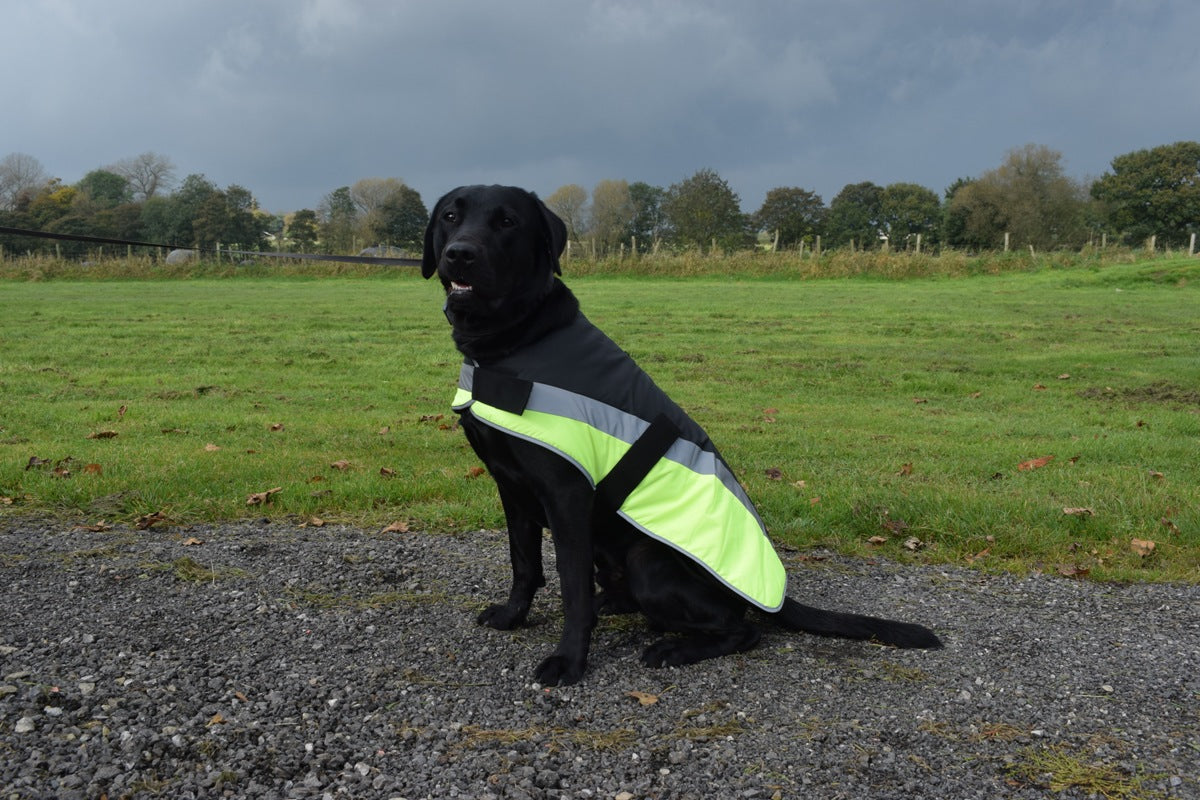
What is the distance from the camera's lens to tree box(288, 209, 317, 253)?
63.5 meters

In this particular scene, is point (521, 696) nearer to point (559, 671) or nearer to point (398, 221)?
point (559, 671)

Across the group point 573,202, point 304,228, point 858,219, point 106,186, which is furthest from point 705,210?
point 106,186

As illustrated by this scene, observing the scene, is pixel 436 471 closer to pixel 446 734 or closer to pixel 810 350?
pixel 446 734

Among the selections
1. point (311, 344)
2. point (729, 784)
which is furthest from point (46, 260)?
point (729, 784)

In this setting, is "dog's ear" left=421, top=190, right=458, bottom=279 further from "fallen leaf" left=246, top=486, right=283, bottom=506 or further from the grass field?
"fallen leaf" left=246, top=486, right=283, bottom=506

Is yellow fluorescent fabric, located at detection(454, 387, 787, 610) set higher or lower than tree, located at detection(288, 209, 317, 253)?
lower

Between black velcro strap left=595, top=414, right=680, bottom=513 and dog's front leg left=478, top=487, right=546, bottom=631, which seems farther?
dog's front leg left=478, top=487, right=546, bottom=631

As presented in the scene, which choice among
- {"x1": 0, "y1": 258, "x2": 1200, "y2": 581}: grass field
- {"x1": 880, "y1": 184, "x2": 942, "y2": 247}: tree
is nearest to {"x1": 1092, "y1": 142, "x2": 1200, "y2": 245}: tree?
{"x1": 880, "y1": 184, "x2": 942, "y2": 247}: tree

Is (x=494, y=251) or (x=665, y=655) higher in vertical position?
(x=494, y=251)

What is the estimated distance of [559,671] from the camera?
349 cm

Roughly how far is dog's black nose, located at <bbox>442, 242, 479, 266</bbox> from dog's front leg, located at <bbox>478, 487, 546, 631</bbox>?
113 centimetres

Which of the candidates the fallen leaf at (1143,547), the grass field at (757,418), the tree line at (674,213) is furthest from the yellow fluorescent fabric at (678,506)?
the tree line at (674,213)

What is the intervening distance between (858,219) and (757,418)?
75325mm

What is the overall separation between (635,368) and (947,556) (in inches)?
100
